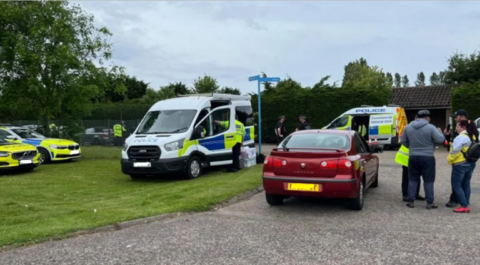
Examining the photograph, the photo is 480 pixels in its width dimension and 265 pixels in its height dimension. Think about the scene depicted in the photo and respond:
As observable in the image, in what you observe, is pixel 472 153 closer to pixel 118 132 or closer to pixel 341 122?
pixel 341 122

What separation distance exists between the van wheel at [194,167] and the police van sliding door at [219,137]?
0.34 metres

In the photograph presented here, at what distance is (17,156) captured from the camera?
44.6 feet

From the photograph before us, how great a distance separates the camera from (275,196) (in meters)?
8.05

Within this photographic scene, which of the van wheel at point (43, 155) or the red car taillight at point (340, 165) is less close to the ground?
the red car taillight at point (340, 165)

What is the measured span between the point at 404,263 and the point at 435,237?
4.39 feet

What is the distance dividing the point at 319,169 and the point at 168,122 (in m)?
6.47

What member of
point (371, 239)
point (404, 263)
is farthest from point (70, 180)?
point (404, 263)

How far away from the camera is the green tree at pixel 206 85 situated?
50.6 metres

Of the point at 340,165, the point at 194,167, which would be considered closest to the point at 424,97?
the point at 194,167

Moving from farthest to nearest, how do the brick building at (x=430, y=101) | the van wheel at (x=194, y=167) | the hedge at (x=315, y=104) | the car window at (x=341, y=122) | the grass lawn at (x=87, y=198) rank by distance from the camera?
the brick building at (x=430, y=101) < the hedge at (x=315, y=104) < the car window at (x=341, y=122) < the van wheel at (x=194, y=167) < the grass lawn at (x=87, y=198)

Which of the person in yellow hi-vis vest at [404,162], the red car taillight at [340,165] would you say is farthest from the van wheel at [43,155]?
the person in yellow hi-vis vest at [404,162]

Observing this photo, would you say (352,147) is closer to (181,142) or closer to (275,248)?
(275,248)

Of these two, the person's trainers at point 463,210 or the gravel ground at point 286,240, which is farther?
the person's trainers at point 463,210

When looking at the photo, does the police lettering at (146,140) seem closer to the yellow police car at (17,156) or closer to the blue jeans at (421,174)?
the yellow police car at (17,156)
